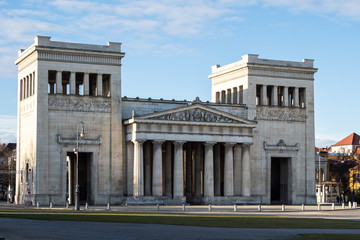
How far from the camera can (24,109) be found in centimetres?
9994

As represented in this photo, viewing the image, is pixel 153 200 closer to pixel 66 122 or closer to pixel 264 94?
pixel 66 122

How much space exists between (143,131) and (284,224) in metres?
46.2

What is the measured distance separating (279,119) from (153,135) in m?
22.6

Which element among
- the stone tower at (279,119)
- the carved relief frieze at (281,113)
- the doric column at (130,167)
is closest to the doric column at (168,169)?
the doric column at (130,167)

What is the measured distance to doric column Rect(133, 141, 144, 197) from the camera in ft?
311

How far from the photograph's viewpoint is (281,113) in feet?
358

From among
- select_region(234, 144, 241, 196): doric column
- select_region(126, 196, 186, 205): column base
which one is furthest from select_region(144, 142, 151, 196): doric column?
select_region(234, 144, 241, 196): doric column

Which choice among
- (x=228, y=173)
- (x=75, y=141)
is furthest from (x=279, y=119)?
(x=75, y=141)

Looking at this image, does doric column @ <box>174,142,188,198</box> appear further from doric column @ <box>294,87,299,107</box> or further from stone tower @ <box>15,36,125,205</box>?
doric column @ <box>294,87,299,107</box>

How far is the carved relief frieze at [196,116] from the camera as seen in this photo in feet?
321

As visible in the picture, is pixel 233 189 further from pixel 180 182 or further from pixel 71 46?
pixel 71 46

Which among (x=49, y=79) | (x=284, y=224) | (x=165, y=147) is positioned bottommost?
(x=284, y=224)

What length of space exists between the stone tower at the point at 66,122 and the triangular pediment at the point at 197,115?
21.5 feet

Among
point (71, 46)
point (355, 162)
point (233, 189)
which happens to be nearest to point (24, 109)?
point (71, 46)
